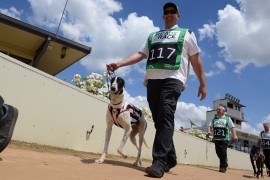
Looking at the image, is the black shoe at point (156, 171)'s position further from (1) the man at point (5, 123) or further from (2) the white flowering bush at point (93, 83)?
(2) the white flowering bush at point (93, 83)

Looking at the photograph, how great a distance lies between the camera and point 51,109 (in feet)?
27.2

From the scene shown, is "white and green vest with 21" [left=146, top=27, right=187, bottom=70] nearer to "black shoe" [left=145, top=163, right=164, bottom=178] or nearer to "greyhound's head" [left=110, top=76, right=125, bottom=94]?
"greyhound's head" [left=110, top=76, right=125, bottom=94]

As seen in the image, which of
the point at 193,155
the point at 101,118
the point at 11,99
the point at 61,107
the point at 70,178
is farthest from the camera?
the point at 193,155

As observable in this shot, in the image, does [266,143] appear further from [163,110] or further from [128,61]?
[163,110]

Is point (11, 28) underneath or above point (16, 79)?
above

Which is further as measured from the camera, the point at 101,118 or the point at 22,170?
the point at 101,118

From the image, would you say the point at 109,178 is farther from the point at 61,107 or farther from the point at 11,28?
the point at 11,28

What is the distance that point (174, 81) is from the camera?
14.3ft

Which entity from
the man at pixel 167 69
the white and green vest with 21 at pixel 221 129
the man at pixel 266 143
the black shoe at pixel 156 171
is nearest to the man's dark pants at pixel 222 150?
the white and green vest with 21 at pixel 221 129

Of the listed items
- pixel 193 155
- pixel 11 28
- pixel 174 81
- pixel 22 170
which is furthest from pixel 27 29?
pixel 193 155

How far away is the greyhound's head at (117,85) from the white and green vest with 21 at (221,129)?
5.75 metres

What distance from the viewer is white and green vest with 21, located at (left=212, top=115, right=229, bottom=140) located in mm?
10234

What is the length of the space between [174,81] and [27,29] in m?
7.75

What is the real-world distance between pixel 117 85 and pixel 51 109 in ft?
11.3
